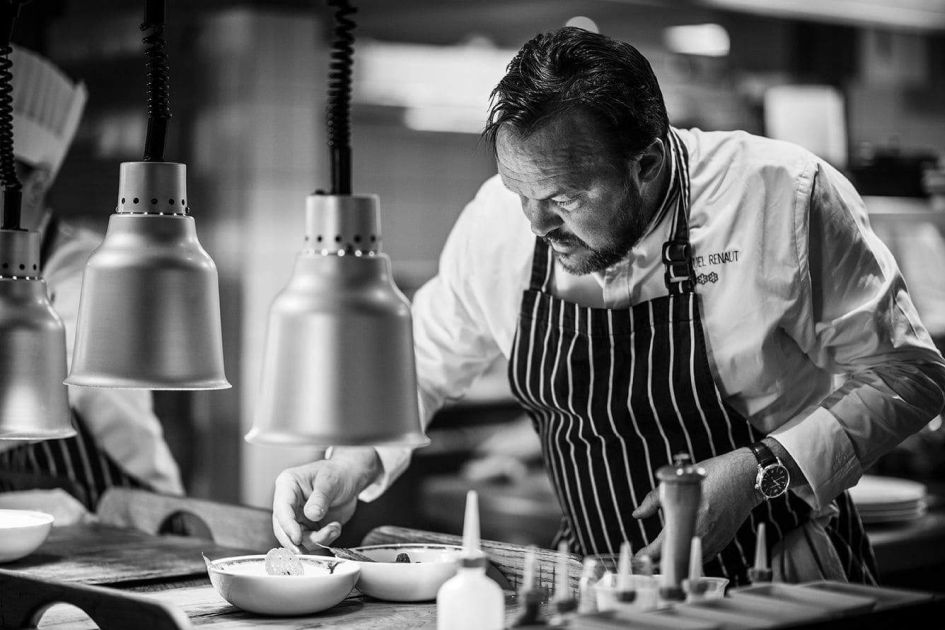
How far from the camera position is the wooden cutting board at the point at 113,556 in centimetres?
235

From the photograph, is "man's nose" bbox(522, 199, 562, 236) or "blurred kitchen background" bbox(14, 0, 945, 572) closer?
"man's nose" bbox(522, 199, 562, 236)

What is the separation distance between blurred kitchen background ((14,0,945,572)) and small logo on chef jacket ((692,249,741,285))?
2154 mm

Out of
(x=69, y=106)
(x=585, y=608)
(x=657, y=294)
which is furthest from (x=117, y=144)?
(x=585, y=608)

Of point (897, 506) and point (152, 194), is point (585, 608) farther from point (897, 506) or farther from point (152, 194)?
point (897, 506)

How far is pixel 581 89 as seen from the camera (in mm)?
2246

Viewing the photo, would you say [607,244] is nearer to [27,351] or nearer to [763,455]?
[763,455]

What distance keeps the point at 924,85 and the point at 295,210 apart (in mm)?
4090

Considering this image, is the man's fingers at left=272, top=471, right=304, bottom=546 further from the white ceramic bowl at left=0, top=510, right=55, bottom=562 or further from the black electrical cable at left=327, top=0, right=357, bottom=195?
the black electrical cable at left=327, top=0, right=357, bottom=195

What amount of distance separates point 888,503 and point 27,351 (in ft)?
8.07

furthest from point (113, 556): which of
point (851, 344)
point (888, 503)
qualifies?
point (888, 503)

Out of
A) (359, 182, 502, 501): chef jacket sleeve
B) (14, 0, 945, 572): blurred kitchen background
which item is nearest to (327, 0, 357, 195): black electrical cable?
(359, 182, 502, 501): chef jacket sleeve

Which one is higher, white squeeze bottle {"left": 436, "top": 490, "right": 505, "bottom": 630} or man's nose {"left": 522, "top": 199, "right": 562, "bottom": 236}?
man's nose {"left": 522, "top": 199, "right": 562, "bottom": 236}

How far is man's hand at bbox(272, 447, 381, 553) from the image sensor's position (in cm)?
225

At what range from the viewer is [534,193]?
228 centimetres
